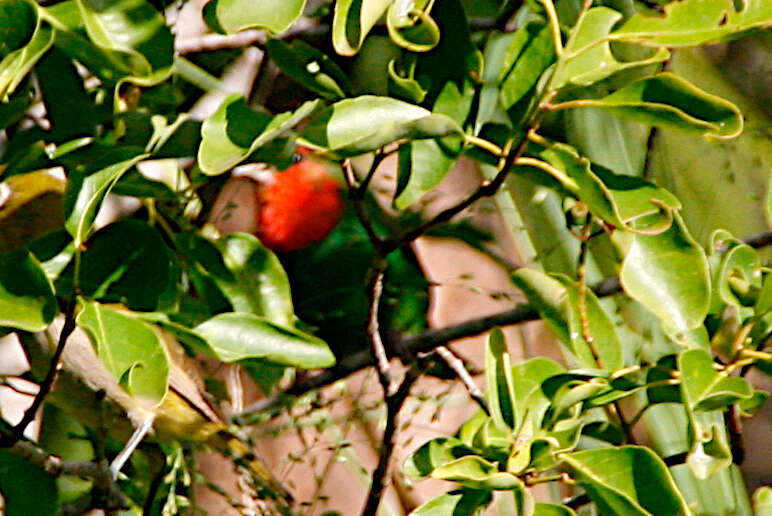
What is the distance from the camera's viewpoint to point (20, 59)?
25.8 inches

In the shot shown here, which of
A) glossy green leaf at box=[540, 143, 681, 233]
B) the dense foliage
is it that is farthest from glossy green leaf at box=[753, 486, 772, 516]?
glossy green leaf at box=[540, 143, 681, 233]

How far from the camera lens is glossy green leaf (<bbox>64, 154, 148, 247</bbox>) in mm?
655

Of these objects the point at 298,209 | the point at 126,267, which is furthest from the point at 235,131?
the point at 298,209

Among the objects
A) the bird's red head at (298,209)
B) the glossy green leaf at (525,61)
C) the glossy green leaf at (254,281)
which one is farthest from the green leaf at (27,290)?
the bird's red head at (298,209)

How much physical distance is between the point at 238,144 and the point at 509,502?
1.12ft

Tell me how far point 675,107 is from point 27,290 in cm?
43

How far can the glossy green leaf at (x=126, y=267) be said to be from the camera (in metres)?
0.80

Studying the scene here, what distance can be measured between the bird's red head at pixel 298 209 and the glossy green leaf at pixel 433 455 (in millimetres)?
727

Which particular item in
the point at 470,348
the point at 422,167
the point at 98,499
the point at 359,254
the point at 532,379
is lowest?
the point at 470,348

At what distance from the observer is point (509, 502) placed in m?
0.80

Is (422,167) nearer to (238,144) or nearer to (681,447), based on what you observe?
(238,144)

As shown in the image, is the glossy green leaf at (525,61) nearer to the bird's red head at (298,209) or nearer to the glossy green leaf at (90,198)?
the glossy green leaf at (90,198)

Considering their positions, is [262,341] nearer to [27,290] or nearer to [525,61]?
[27,290]

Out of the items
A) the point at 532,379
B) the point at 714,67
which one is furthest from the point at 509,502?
the point at 714,67
